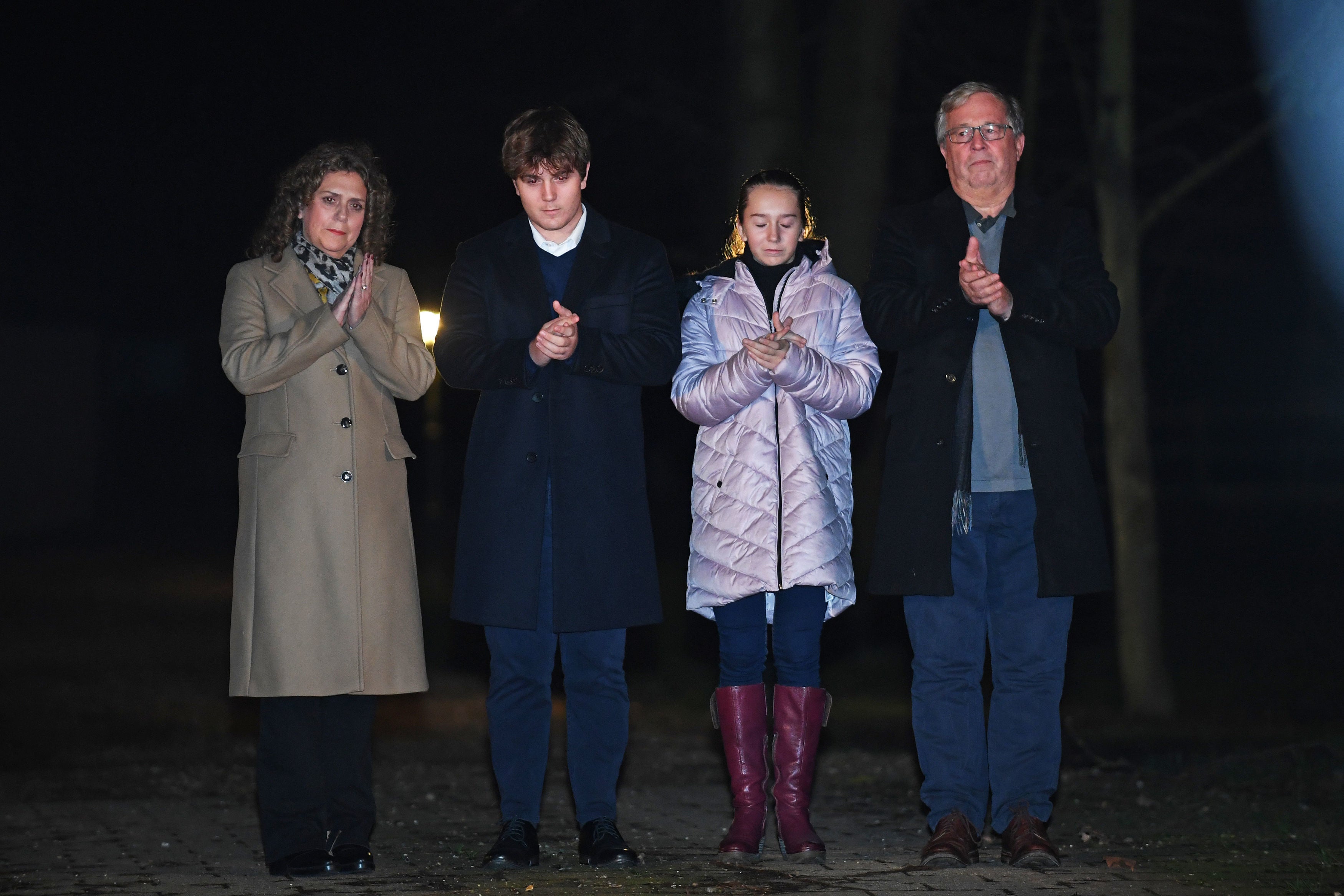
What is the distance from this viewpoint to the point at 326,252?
17.3 feet

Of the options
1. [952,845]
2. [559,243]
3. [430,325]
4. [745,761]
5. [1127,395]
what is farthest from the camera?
[1127,395]

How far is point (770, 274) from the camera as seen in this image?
539 centimetres

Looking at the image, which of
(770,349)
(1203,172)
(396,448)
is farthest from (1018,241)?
(1203,172)

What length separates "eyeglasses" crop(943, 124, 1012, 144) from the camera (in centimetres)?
518

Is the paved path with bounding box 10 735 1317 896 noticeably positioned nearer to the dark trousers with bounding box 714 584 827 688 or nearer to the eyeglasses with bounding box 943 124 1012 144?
the dark trousers with bounding box 714 584 827 688

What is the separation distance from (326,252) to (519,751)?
1719 millimetres

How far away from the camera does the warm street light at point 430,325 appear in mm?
7988

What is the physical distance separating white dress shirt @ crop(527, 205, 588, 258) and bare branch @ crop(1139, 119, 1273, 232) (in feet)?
18.2

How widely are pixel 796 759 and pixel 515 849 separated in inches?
36.1

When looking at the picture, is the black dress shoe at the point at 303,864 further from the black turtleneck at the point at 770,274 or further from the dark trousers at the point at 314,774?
the black turtleneck at the point at 770,274

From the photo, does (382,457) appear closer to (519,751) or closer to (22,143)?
(519,751)

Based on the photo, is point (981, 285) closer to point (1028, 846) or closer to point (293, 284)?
point (1028, 846)

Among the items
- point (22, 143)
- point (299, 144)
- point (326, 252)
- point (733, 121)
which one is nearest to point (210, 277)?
point (22, 143)

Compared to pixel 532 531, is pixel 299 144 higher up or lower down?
higher up
